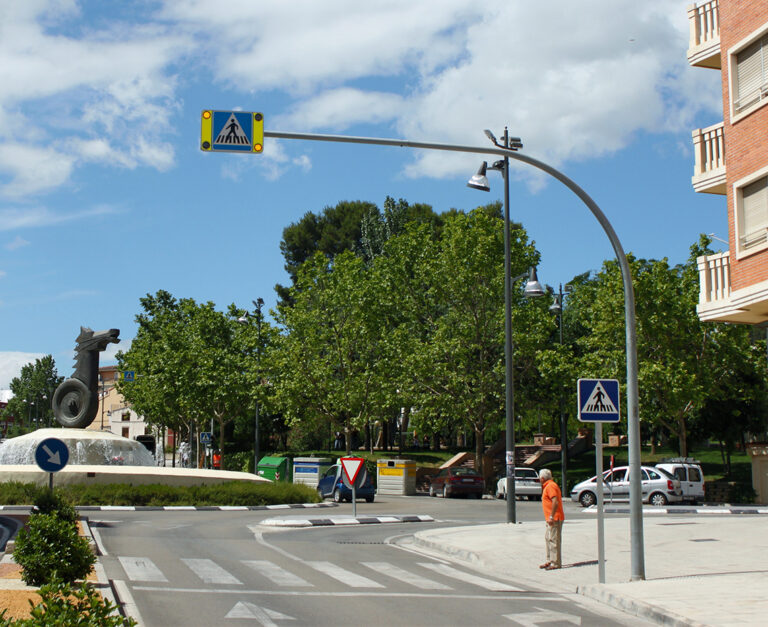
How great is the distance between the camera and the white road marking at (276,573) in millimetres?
12875

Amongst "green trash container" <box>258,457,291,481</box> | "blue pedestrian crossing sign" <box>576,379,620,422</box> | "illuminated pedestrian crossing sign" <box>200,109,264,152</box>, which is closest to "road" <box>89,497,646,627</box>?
"blue pedestrian crossing sign" <box>576,379,620,422</box>

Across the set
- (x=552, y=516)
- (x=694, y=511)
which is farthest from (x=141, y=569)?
(x=694, y=511)

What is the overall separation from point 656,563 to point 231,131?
9.61m

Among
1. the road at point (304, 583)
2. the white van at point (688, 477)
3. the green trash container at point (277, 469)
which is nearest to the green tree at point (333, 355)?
the green trash container at point (277, 469)

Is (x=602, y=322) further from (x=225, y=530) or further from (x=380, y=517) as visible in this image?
(x=225, y=530)

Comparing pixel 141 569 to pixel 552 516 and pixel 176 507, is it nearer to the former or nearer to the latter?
pixel 552 516

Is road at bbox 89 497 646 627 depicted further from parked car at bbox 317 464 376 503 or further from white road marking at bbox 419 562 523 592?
parked car at bbox 317 464 376 503

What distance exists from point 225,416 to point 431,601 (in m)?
51.4

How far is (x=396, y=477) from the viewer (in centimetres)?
4372

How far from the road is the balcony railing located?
8.24 metres

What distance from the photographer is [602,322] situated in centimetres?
4172

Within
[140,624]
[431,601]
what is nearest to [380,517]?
[431,601]

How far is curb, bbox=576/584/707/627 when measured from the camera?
9.55m

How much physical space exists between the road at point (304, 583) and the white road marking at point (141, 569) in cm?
2
